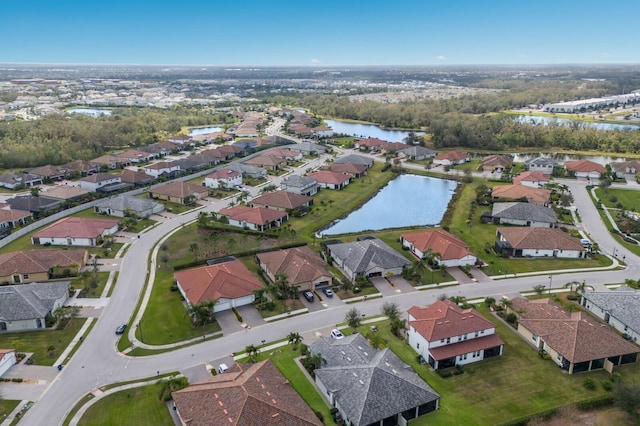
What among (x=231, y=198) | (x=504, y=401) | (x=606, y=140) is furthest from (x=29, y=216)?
(x=606, y=140)

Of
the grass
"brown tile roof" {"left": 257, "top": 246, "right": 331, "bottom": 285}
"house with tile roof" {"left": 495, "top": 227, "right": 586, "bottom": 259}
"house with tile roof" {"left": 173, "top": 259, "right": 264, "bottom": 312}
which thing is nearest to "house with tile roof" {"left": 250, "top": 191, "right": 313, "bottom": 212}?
"brown tile roof" {"left": 257, "top": 246, "right": 331, "bottom": 285}

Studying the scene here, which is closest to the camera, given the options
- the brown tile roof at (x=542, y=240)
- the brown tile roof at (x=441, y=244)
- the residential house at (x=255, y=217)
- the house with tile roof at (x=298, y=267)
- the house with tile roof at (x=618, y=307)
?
the house with tile roof at (x=618, y=307)

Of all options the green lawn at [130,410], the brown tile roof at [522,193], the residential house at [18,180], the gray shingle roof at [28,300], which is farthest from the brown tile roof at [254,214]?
the residential house at [18,180]

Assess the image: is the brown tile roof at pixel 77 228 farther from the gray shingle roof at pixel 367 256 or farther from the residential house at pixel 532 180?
the residential house at pixel 532 180

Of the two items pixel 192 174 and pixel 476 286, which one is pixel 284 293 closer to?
pixel 476 286

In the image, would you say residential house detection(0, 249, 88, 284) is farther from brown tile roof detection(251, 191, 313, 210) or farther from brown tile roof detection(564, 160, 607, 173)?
brown tile roof detection(564, 160, 607, 173)

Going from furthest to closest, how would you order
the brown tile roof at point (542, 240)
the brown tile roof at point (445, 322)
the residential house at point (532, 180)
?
the residential house at point (532, 180) → the brown tile roof at point (542, 240) → the brown tile roof at point (445, 322)

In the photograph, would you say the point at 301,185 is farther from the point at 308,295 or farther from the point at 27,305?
the point at 27,305
